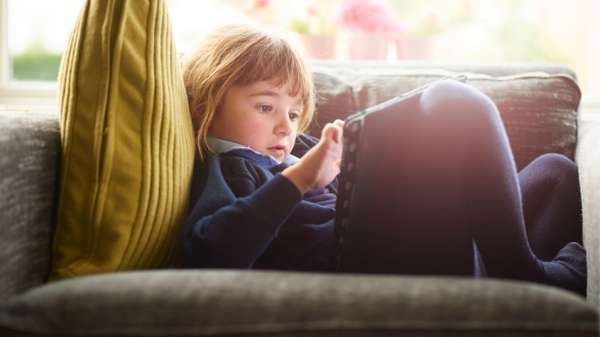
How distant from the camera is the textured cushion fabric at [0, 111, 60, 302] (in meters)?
0.91

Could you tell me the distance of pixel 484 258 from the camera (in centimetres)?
100

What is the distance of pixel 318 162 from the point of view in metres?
1.02

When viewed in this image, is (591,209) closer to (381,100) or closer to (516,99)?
(516,99)

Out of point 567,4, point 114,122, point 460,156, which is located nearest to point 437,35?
point 567,4

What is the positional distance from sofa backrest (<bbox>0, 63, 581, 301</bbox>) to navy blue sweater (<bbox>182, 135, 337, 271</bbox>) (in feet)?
0.74

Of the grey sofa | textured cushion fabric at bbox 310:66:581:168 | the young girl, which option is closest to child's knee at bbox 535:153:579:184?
the young girl

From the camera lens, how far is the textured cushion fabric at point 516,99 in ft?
4.84

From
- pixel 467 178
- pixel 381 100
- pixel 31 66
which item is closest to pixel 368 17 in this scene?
pixel 381 100

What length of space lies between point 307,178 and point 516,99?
0.70 m

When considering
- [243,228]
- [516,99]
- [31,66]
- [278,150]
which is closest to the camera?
[243,228]

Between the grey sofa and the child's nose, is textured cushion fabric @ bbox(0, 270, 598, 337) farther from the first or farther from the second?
the child's nose

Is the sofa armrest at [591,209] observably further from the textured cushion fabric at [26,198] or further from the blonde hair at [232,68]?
the textured cushion fabric at [26,198]

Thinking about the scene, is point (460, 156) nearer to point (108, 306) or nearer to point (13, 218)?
point (108, 306)

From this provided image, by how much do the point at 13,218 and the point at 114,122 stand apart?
0.66 feet
